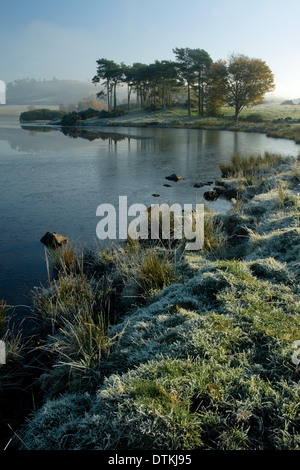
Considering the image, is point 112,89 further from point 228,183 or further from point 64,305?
point 64,305

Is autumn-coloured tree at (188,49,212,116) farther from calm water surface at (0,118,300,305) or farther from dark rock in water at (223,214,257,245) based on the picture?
dark rock in water at (223,214,257,245)

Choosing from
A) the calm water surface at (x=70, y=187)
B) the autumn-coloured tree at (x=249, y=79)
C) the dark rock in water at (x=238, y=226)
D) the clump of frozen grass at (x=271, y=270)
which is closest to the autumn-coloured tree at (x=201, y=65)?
the autumn-coloured tree at (x=249, y=79)

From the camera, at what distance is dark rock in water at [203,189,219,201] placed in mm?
12074

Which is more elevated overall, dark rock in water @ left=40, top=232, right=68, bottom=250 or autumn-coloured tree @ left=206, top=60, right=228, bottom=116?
autumn-coloured tree @ left=206, top=60, right=228, bottom=116

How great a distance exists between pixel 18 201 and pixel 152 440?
10.8 m

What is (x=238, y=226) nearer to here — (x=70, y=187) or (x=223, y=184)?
(x=223, y=184)

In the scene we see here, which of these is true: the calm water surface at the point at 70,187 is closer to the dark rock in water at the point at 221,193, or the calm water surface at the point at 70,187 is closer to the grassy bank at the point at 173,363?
the dark rock in water at the point at 221,193

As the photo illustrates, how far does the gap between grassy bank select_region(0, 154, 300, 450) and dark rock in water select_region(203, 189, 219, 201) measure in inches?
251

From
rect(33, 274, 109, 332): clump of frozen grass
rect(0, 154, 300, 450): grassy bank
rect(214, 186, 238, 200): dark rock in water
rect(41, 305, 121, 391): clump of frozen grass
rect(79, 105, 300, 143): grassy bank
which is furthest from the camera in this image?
rect(79, 105, 300, 143): grassy bank

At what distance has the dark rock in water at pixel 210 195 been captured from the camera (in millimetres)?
12074

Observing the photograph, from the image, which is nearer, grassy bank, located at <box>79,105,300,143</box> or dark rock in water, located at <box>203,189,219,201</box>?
dark rock in water, located at <box>203,189,219,201</box>

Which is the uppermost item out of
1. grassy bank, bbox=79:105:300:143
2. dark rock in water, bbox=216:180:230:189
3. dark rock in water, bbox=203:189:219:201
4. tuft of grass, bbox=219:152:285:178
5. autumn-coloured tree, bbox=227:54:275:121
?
autumn-coloured tree, bbox=227:54:275:121

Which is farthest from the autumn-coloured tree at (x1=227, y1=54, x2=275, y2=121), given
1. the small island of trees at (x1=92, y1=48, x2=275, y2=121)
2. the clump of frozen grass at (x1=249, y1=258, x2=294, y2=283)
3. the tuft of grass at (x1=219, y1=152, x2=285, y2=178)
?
the clump of frozen grass at (x1=249, y1=258, x2=294, y2=283)

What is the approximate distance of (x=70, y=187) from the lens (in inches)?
553
